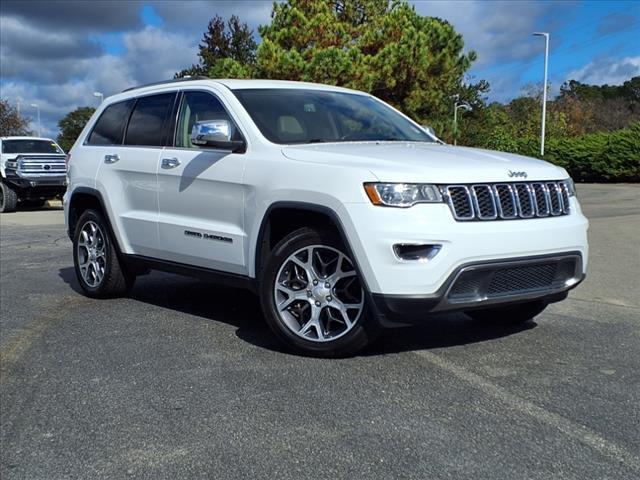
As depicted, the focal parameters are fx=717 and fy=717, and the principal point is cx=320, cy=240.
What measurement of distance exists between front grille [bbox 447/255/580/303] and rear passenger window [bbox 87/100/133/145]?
3654 mm

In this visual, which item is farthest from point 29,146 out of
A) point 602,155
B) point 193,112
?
point 602,155

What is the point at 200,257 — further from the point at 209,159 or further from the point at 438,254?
the point at 438,254

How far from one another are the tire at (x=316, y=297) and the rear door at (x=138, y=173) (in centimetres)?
158

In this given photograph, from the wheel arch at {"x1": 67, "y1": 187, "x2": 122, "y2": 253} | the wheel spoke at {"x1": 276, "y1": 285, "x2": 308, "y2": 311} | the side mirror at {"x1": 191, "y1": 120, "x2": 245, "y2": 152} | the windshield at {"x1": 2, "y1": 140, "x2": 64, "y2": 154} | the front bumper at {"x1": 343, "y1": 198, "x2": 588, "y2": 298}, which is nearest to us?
the front bumper at {"x1": 343, "y1": 198, "x2": 588, "y2": 298}

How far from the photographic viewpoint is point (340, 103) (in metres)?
5.79

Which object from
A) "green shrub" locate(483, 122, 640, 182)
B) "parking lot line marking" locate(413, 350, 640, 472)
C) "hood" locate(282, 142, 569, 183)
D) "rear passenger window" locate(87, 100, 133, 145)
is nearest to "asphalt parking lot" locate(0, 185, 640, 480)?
"parking lot line marking" locate(413, 350, 640, 472)

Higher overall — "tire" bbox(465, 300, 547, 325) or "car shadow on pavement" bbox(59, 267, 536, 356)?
"tire" bbox(465, 300, 547, 325)

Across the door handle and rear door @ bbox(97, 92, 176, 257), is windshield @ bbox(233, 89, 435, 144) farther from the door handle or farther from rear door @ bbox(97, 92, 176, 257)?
rear door @ bbox(97, 92, 176, 257)

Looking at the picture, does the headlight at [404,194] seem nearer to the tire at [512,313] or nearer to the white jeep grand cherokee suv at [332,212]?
the white jeep grand cherokee suv at [332,212]

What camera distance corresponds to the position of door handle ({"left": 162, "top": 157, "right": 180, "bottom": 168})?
550cm

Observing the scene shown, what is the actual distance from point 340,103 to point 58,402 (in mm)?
3165

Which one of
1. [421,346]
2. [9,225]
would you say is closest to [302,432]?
[421,346]

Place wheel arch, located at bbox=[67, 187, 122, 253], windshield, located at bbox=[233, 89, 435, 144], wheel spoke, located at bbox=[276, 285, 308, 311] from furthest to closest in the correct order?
wheel arch, located at bbox=[67, 187, 122, 253], windshield, located at bbox=[233, 89, 435, 144], wheel spoke, located at bbox=[276, 285, 308, 311]

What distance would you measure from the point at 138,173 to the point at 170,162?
508 mm
